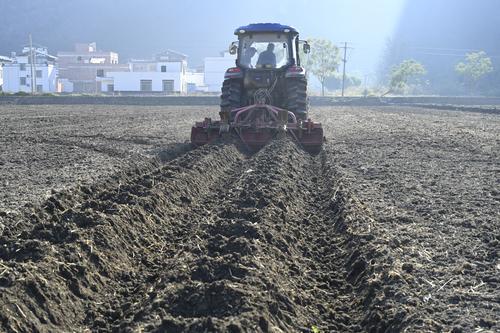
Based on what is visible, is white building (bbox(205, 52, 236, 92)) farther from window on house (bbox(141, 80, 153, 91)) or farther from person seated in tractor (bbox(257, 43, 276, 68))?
person seated in tractor (bbox(257, 43, 276, 68))

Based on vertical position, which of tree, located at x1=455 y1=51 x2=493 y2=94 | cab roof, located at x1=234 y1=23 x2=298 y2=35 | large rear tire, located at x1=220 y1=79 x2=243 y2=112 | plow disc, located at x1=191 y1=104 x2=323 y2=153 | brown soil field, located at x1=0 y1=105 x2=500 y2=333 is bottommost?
brown soil field, located at x1=0 y1=105 x2=500 y2=333

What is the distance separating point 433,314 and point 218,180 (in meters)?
6.37

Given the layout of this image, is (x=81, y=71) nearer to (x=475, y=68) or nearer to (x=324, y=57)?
(x=324, y=57)

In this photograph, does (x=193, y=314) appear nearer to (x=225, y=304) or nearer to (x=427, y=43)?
(x=225, y=304)

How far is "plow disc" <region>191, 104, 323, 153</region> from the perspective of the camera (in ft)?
48.0

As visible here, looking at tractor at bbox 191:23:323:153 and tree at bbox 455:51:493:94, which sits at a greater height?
tree at bbox 455:51:493:94

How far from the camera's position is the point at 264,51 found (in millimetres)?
16109

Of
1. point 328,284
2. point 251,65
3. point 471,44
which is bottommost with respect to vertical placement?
point 328,284

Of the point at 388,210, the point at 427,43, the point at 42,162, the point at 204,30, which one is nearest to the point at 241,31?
the point at 42,162

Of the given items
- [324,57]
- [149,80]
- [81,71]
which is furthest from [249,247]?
[81,71]

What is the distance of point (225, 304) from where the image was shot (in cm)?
440

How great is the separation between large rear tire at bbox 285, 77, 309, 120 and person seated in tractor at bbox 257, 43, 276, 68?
667 mm

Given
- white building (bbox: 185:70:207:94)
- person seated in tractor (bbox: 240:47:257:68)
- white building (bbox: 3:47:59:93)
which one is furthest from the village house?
person seated in tractor (bbox: 240:47:257:68)

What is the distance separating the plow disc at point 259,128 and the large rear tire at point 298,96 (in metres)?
0.42
